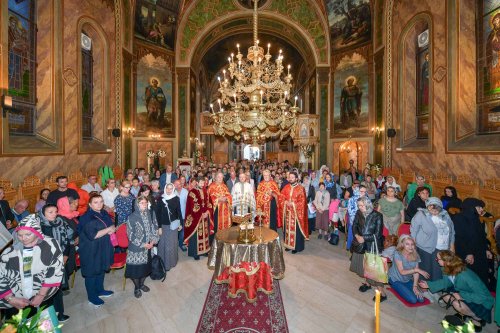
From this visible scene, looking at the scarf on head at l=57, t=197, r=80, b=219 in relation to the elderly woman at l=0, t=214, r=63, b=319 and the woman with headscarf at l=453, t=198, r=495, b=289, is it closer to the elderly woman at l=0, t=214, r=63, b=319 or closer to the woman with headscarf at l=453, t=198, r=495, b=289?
the elderly woman at l=0, t=214, r=63, b=319

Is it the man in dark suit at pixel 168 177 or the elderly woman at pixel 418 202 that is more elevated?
the man in dark suit at pixel 168 177

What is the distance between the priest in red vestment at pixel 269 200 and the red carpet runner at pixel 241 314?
286cm

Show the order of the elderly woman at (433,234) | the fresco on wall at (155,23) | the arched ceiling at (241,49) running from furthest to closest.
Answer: the arched ceiling at (241,49)
the fresco on wall at (155,23)
the elderly woman at (433,234)

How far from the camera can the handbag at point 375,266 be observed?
5.04 metres

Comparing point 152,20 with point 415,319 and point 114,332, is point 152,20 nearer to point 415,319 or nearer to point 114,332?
point 114,332

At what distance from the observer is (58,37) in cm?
923

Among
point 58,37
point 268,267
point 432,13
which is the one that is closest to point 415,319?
point 268,267

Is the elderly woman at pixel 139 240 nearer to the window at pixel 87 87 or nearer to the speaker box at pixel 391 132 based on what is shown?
the window at pixel 87 87

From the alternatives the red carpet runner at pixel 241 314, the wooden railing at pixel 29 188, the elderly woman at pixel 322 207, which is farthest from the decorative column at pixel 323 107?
the wooden railing at pixel 29 188

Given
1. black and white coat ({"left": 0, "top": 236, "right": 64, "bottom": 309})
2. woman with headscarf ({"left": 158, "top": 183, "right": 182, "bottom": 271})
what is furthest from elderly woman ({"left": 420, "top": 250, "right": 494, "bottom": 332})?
black and white coat ({"left": 0, "top": 236, "right": 64, "bottom": 309})

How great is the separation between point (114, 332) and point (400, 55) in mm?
15143

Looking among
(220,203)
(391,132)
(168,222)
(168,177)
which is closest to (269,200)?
(220,203)

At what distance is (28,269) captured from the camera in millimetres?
3316

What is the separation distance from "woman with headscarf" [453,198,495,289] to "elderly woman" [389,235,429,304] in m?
0.92
